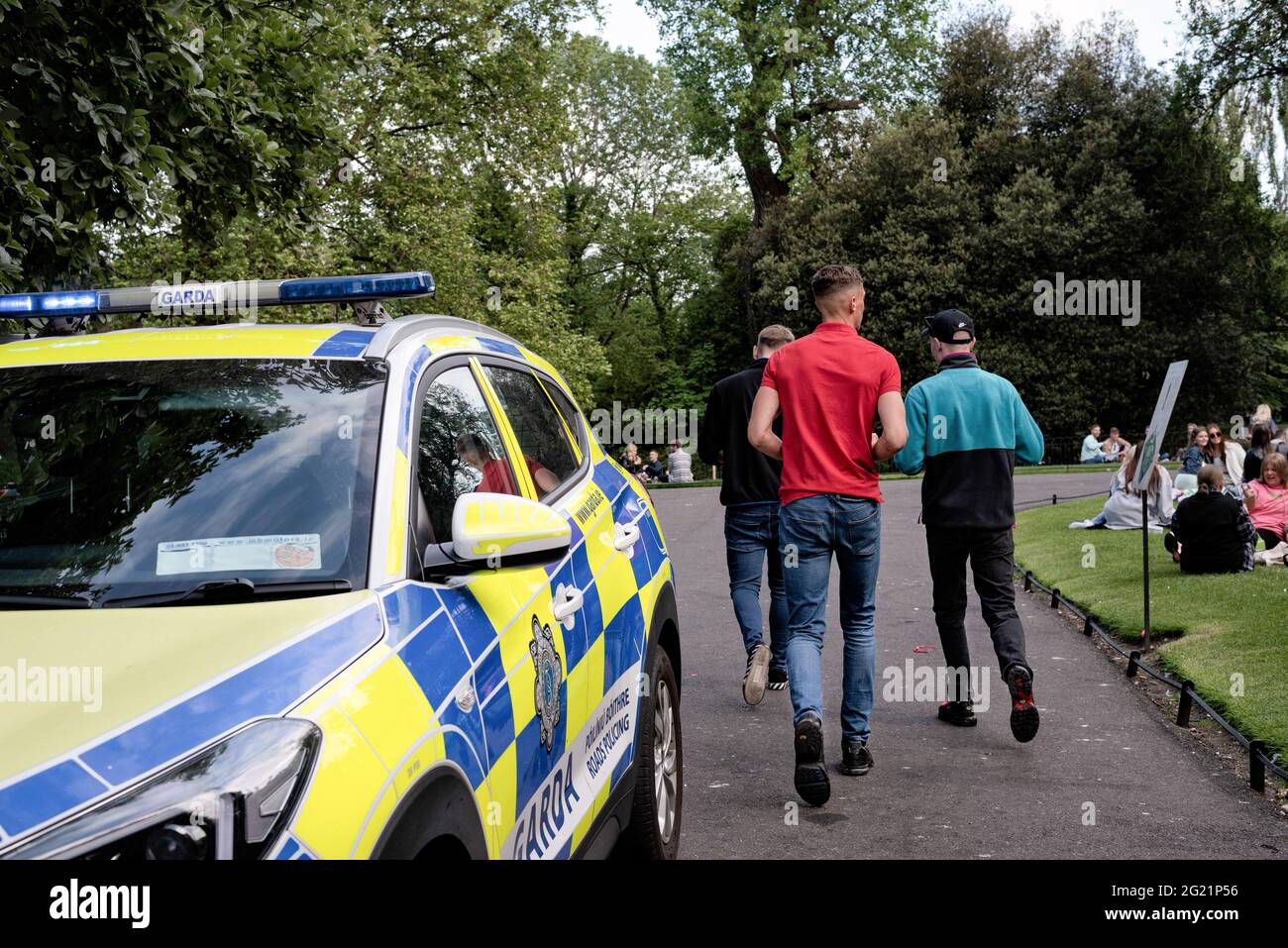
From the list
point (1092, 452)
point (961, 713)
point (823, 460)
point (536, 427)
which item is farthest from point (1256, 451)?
point (1092, 452)

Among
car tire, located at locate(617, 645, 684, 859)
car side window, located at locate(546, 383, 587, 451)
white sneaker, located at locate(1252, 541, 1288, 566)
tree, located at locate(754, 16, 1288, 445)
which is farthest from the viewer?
tree, located at locate(754, 16, 1288, 445)

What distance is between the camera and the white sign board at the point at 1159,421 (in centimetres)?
798

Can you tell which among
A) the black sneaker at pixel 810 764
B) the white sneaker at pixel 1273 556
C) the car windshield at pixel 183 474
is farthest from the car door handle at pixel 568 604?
the white sneaker at pixel 1273 556

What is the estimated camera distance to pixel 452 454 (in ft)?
10.9

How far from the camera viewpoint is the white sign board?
7977 millimetres

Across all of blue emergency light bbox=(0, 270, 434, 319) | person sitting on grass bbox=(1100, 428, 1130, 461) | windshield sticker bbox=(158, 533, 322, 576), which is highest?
blue emergency light bbox=(0, 270, 434, 319)

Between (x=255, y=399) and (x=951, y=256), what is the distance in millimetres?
38992

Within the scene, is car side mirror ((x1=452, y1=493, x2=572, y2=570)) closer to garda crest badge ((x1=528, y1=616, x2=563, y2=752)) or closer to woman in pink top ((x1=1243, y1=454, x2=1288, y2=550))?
garda crest badge ((x1=528, y1=616, x2=563, y2=752))

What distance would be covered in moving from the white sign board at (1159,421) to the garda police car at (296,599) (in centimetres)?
505

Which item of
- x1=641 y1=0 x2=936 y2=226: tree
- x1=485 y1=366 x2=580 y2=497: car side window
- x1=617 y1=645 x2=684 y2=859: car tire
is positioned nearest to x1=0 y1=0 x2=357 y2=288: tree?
x1=485 y1=366 x2=580 y2=497: car side window

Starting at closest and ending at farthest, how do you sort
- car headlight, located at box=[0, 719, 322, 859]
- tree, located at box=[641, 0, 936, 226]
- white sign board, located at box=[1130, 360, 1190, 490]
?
car headlight, located at box=[0, 719, 322, 859] < white sign board, located at box=[1130, 360, 1190, 490] < tree, located at box=[641, 0, 936, 226]

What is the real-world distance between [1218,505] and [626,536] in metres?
8.73
